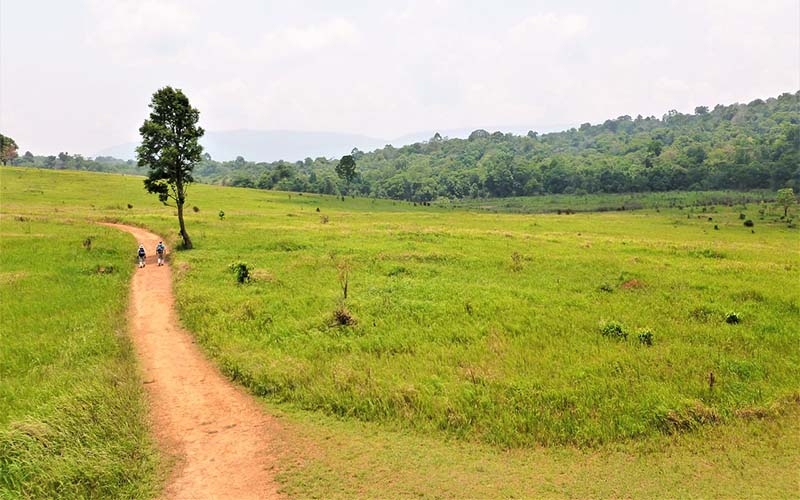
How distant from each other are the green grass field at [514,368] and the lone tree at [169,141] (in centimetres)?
716

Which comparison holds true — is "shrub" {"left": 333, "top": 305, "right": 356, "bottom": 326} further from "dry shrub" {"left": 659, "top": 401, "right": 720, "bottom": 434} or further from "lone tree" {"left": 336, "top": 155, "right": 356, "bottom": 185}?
"lone tree" {"left": 336, "top": 155, "right": 356, "bottom": 185}

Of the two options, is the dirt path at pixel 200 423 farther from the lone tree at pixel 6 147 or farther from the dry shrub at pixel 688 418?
the lone tree at pixel 6 147

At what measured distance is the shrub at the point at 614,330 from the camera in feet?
55.4

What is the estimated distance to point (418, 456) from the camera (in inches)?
427

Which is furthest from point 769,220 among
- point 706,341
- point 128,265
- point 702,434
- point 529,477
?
point 128,265

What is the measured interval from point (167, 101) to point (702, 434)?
3584 centimetres

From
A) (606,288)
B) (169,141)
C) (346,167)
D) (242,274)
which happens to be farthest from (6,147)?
(606,288)

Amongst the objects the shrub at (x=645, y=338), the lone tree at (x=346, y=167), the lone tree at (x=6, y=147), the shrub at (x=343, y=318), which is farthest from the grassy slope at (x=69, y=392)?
the lone tree at (x=6, y=147)

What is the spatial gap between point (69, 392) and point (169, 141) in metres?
25.1

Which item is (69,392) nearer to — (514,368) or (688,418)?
(514,368)

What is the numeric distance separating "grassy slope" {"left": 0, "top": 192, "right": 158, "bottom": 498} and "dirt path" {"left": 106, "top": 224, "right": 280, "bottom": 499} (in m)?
0.56

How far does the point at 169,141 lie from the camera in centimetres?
3316

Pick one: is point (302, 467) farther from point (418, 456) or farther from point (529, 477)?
point (529, 477)

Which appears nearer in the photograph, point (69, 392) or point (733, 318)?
point (69, 392)
